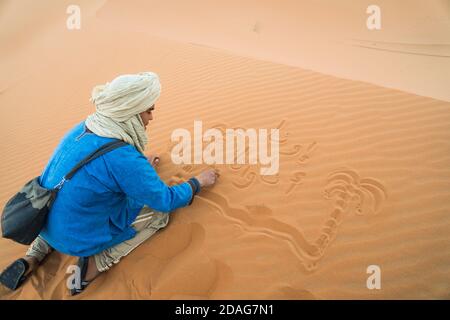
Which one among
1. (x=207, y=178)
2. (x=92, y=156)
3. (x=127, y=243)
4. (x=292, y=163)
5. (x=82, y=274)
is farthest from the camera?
(x=292, y=163)

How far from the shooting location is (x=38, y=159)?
4.61m

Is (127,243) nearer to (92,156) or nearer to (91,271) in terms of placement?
(91,271)

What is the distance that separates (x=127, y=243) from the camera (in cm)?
294

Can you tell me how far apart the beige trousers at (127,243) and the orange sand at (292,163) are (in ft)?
0.27

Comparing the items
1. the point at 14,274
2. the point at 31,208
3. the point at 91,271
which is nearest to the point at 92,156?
the point at 31,208

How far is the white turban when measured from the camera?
7.85 feet

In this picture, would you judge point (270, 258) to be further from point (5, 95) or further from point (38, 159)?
point (5, 95)

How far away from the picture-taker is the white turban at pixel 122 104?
7.85ft

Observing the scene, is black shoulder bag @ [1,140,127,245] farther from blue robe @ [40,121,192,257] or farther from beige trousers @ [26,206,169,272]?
beige trousers @ [26,206,169,272]

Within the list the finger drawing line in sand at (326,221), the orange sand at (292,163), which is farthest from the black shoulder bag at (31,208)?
the finger drawing line in sand at (326,221)

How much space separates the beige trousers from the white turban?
2.62 feet

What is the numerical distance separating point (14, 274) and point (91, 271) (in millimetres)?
669

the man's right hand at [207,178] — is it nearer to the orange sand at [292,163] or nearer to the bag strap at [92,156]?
the orange sand at [292,163]

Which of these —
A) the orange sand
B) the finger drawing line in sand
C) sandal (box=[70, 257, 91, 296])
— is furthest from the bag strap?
the finger drawing line in sand
